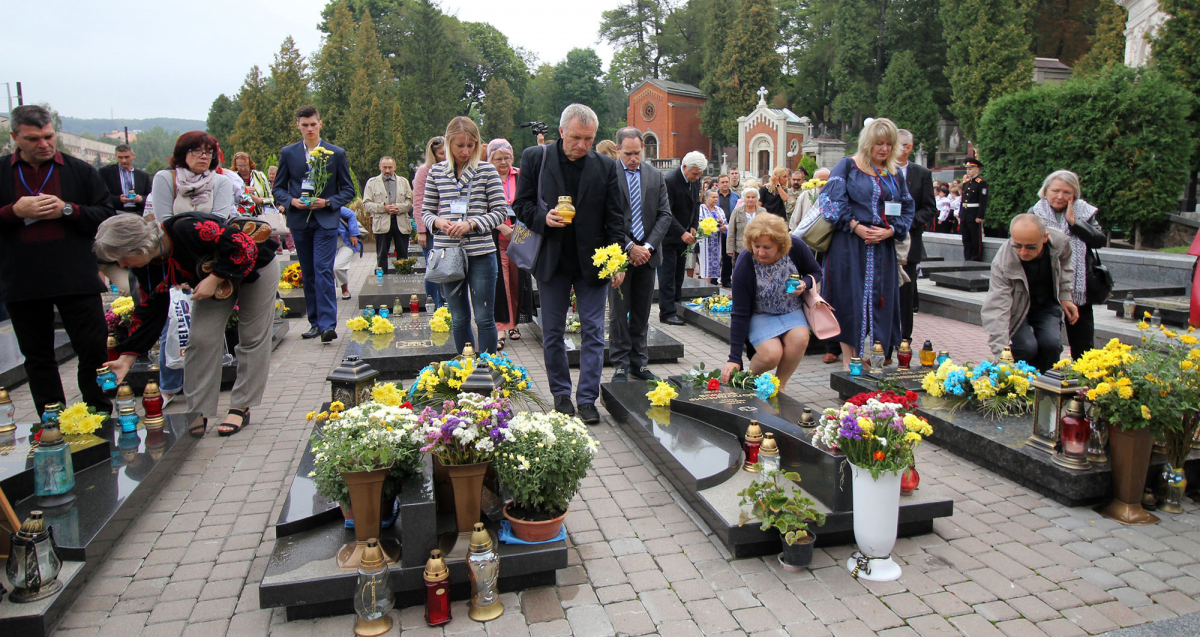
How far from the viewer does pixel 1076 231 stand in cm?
597

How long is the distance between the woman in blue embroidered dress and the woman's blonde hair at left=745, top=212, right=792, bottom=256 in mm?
944

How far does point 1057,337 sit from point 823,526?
3.11 meters

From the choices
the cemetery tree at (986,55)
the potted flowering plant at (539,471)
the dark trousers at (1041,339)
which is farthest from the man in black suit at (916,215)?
the cemetery tree at (986,55)

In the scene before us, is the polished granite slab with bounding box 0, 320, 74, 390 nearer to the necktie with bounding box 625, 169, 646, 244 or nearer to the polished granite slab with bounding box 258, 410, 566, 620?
the polished granite slab with bounding box 258, 410, 566, 620

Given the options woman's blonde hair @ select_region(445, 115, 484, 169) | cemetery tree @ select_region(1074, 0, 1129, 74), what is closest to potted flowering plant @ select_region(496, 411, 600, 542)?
woman's blonde hair @ select_region(445, 115, 484, 169)

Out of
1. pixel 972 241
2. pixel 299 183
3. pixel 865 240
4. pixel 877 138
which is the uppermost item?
pixel 877 138

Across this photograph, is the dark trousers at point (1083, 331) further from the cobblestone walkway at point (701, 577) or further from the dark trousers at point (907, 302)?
the cobblestone walkway at point (701, 577)

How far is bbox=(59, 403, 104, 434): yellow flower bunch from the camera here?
169 inches

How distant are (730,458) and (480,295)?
8.39ft

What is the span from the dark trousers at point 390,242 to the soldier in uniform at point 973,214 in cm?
965

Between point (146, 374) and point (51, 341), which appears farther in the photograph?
point (146, 374)

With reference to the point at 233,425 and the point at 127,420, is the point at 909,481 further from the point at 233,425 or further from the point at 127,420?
the point at 127,420

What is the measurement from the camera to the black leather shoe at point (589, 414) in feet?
17.6

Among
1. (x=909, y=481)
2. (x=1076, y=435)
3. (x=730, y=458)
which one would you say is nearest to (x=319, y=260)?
(x=730, y=458)
